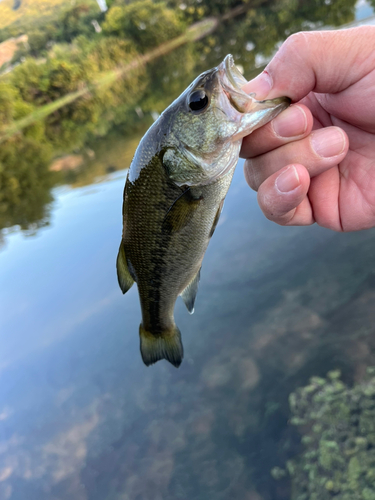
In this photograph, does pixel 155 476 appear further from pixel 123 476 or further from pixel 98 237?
pixel 98 237

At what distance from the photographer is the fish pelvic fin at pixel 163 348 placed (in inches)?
85.3

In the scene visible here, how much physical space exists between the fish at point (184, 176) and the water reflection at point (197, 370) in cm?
235

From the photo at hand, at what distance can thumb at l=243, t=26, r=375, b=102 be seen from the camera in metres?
1.56

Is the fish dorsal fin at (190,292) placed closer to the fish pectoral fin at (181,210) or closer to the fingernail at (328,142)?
the fish pectoral fin at (181,210)

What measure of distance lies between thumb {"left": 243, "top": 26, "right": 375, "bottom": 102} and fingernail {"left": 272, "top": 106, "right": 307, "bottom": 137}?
0.08 metres

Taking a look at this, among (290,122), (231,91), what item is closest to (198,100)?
(231,91)

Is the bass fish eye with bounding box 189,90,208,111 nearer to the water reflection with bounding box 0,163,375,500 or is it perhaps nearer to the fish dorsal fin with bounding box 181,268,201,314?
the fish dorsal fin with bounding box 181,268,201,314

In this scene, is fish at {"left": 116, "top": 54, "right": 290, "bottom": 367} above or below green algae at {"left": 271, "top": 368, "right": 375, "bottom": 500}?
above

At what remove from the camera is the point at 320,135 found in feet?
5.65

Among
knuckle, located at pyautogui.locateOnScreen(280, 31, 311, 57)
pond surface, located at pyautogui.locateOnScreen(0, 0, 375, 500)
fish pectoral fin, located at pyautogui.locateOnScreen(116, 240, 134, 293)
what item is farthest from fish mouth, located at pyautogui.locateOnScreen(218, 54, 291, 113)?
pond surface, located at pyautogui.locateOnScreen(0, 0, 375, 500)

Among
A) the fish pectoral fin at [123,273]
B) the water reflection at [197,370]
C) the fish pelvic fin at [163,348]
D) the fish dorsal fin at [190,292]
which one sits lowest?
the water reflection at [197,370]

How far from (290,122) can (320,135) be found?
0.69ft

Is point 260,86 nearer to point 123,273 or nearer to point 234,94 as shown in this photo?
point 234,94

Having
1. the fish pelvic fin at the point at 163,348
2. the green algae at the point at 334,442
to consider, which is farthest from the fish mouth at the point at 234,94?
the green algae at the point at 334,442
